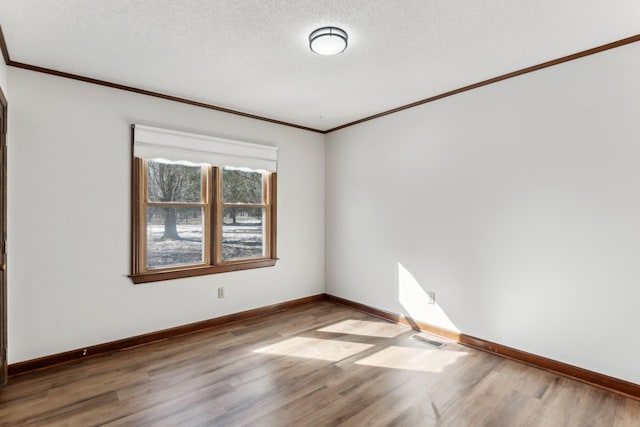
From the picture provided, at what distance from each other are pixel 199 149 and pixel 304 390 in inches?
103

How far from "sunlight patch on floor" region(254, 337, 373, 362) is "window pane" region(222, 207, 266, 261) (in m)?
1.30

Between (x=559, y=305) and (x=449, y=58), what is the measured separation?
2.19 m

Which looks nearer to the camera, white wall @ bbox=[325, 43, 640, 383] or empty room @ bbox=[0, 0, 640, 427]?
empty room @ bbox=[0, 0, 640, 427]

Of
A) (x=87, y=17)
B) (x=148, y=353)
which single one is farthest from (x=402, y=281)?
(x=87, y=17)

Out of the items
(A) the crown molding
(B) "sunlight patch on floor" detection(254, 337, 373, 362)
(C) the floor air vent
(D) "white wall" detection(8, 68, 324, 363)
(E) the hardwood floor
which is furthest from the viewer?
(C) the floor air vent

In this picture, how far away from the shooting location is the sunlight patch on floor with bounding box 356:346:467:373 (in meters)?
2.81

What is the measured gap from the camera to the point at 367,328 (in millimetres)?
3721

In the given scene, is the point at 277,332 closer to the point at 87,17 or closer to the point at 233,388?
the point at 233,388

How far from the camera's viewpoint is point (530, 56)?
2.61 meters

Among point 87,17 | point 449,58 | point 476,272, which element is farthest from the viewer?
point 476,272

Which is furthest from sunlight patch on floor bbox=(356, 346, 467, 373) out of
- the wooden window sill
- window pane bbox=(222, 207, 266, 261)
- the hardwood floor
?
window pane bbox=(222, 207, 266, 261)

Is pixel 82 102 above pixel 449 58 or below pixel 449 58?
below

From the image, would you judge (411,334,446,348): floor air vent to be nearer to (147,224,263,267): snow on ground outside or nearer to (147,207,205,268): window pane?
(147,224,263,267): snow on ground outside

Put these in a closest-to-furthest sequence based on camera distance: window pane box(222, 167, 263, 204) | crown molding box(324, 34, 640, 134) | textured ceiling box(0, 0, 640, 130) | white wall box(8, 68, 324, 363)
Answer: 1. textured ceiling box(0, 0, 640, 130)
2. crown molding box(324, 34, 640, 134)
3. white wall box(8, 68, 324, 363)
4. window pane box(222, 167, 263, 204)
